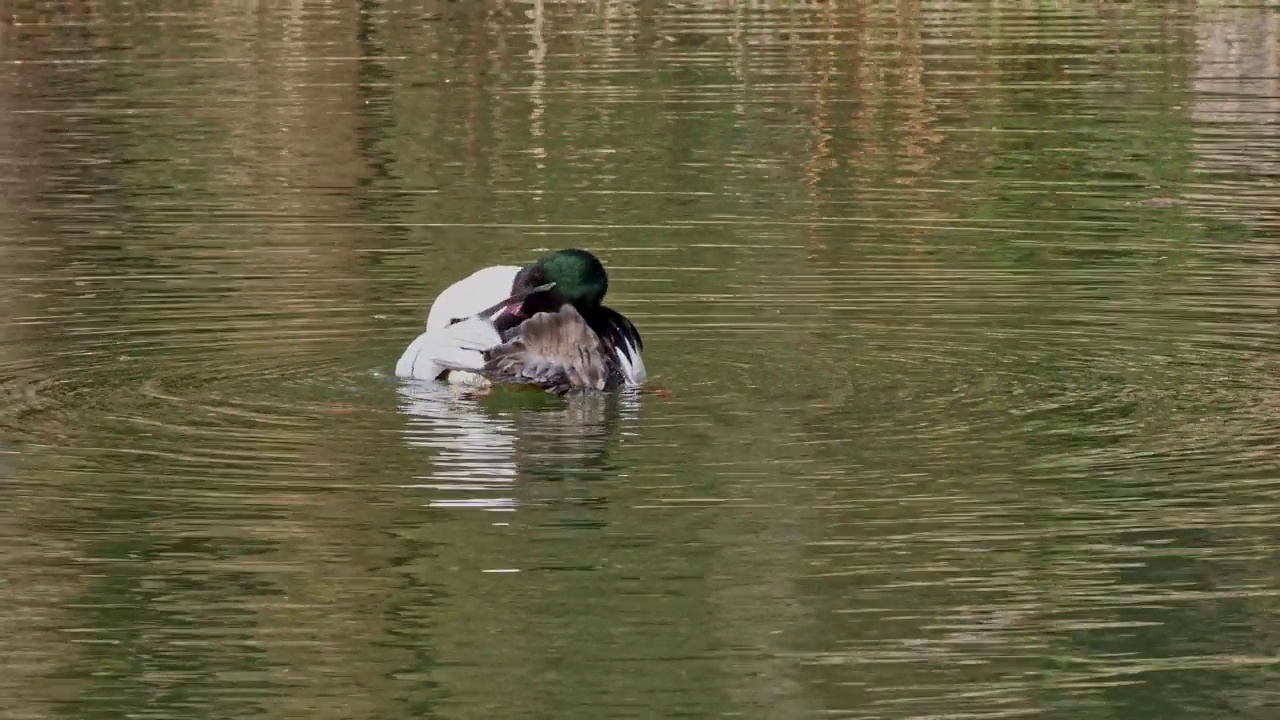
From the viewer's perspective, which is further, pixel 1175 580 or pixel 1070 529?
pixel 1070 529

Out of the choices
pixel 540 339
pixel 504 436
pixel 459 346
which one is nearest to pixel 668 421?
pixel 504 436

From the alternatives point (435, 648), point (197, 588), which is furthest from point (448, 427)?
point (435, 648)

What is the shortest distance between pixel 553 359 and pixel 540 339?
122 millimetres

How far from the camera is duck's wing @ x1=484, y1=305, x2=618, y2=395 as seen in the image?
13.4 meters

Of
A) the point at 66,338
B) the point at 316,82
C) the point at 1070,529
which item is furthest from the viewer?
the point at 316,82

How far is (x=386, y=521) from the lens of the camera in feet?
35.6

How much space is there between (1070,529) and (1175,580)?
31.3 inches

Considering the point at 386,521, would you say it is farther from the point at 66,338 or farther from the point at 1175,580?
the point at 66,338

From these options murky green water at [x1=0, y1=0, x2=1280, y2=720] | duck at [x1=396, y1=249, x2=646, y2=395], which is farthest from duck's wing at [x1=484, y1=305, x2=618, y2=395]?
murky green water at [x1=0, y1=0, x2=1280, y2=720]

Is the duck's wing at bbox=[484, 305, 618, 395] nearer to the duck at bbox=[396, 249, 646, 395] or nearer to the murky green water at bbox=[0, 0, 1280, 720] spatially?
the duck at bbox=[396, 249, 646, 395]

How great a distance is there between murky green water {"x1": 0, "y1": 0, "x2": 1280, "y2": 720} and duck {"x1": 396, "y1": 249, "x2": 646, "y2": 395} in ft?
0.69

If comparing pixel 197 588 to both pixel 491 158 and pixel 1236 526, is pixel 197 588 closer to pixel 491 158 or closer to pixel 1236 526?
pixel 1236 526

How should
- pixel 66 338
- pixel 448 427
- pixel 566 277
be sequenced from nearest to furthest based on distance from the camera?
pixel 448 427 < pixel 566 277 < pixel 66 338

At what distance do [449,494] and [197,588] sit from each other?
160 centimetres
